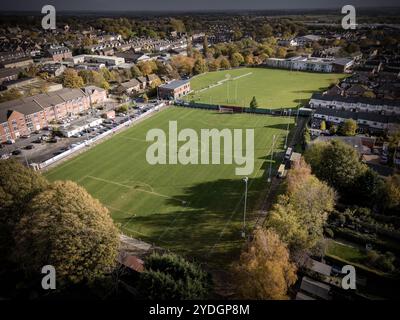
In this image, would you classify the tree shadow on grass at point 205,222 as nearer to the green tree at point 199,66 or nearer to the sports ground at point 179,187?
the sports ground at point 179,187

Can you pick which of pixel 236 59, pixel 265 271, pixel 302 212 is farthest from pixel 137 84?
pixel 265 271

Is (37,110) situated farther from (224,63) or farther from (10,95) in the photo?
(224,63)

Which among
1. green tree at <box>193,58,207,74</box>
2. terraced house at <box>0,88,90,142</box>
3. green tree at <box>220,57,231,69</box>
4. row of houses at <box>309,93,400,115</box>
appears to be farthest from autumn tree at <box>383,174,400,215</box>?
green tree at <box>220,57,231,69</box>

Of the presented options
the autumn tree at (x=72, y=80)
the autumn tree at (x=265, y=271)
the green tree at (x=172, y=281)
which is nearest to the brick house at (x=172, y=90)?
the autumn tree at (x=72, y=80)

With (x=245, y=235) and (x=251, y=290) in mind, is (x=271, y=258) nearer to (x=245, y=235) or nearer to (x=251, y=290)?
(x=251, y=290)

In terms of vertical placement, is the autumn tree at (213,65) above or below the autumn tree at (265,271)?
above
